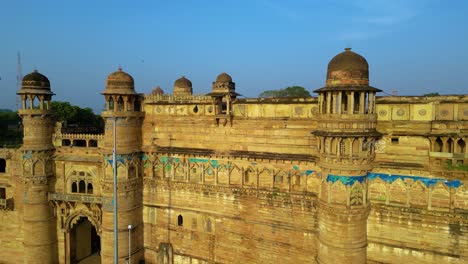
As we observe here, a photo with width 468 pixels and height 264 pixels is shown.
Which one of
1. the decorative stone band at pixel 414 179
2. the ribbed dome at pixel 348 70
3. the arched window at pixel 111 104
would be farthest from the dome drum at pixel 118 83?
the decorative stone band at pixel 414 179

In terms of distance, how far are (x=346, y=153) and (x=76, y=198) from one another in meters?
15.0

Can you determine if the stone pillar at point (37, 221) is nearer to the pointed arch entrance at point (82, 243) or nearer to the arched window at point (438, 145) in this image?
the pointed arch entrance at point (82, 243)

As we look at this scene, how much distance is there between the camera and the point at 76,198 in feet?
61.8

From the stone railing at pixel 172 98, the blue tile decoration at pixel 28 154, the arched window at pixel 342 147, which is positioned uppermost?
the stone railing at pixel 172 98

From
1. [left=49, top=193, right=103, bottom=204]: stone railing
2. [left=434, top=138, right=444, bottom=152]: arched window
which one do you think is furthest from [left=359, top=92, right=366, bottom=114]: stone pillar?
[left=49, top=193, right=103, bottom=204]: stone railing

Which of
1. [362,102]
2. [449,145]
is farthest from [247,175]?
[449,145]

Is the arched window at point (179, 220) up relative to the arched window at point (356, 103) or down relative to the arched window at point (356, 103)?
down

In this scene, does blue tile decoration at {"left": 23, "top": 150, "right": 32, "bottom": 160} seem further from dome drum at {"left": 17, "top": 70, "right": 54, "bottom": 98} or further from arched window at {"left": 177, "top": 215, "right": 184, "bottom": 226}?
arched window at {"left": 177, "top": 215, "right": 184, "bottom": 226}

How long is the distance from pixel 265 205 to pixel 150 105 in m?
7.92

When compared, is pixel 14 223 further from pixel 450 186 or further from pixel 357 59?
pixel 450 186

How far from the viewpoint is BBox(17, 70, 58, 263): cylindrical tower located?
18734 mm

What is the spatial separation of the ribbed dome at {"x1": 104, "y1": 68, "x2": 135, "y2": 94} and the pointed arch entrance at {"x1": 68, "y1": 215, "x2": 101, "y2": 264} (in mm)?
8333

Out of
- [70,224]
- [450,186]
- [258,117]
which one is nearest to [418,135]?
[450,186]

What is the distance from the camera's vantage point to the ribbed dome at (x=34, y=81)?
61.6ft
